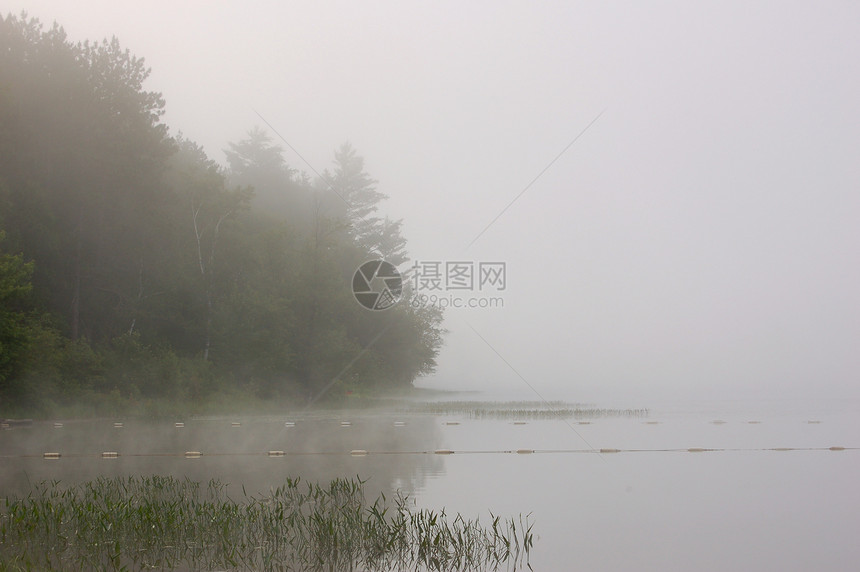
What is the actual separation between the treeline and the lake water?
524 centimetres

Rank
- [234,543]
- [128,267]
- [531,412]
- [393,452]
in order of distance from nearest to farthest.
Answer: [234,543]
[393,452]
[531,412]
[128,267]

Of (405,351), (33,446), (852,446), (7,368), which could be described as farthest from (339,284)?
(852,446)

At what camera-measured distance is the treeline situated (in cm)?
3244

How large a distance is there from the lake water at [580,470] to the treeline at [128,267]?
17.2 ft

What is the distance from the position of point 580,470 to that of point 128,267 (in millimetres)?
27949

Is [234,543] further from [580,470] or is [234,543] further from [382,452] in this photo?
[382,452]

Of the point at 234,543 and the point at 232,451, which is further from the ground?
the point at 232,451

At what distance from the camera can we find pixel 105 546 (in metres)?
9.21

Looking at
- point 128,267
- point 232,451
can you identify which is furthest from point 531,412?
point 128,267

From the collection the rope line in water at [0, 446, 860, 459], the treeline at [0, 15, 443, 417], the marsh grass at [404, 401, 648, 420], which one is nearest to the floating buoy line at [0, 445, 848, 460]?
the rope line in water at [0, 446, 860, 459]

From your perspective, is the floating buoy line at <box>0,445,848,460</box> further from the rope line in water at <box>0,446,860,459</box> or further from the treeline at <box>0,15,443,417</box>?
the treeline at <box>0,15,443,417</box>

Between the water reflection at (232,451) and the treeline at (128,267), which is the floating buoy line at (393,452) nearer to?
the water reflection at (232,451)

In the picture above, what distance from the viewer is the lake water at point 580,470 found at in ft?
34.9

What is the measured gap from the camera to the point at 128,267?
38.8 m
